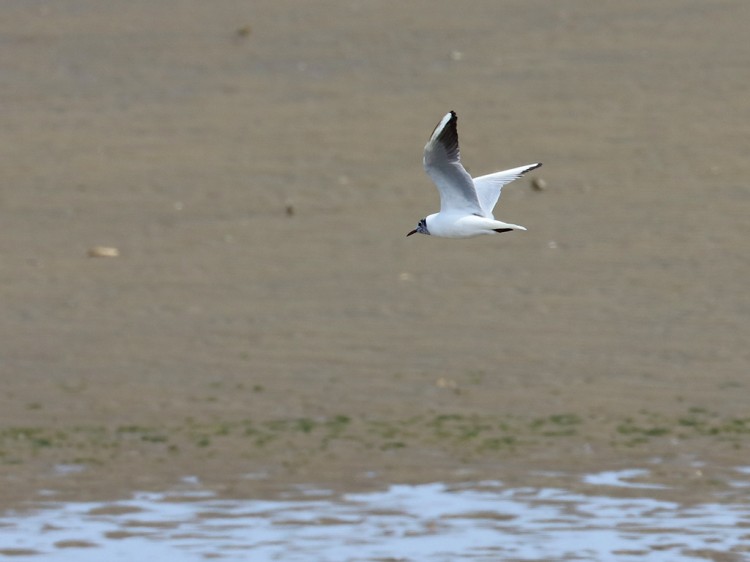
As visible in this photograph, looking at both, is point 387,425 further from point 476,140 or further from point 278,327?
point 476,140

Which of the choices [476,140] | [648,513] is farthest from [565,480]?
[476,140]

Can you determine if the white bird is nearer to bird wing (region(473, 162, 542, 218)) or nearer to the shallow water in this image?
bird wing (region(473, 162, 542, 218))

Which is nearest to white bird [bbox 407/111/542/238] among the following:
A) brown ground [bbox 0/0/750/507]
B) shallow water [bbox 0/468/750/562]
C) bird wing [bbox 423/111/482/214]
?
bird wing [bbox 423/111/482/214]

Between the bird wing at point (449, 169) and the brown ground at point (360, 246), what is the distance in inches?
99.1

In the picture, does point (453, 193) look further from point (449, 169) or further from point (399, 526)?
point (399, 526)

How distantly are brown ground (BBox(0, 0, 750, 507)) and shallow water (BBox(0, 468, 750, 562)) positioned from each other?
0.37 meters

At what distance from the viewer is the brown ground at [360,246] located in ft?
39.1

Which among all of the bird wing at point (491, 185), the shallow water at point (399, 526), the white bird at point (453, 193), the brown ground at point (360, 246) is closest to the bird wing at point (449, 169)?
the white bird at point (453, 193)

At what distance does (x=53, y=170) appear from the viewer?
53.0 feet

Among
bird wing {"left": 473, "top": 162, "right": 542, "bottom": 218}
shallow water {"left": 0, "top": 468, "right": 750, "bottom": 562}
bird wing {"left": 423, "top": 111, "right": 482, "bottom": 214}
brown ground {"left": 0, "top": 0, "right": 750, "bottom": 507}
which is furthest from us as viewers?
brown ground {"left": 0, "top": 0, "right": 750, "bottom": 507}

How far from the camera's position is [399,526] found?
10.3 m

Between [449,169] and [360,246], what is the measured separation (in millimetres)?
5830

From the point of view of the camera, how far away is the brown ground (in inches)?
470

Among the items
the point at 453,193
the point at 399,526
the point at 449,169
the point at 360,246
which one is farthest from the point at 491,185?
the point at 360,246
